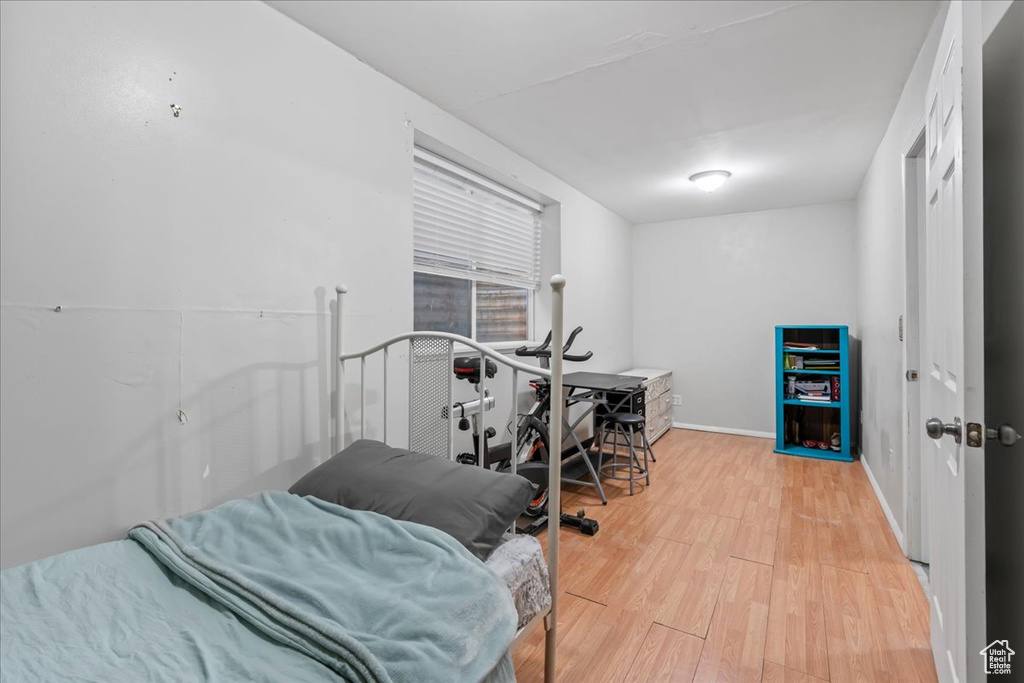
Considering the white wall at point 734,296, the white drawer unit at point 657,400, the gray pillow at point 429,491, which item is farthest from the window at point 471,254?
the white wall at point 734,296

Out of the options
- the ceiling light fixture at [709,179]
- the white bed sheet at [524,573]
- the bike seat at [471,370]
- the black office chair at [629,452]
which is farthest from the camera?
the ceiling light fixture at [709,179]

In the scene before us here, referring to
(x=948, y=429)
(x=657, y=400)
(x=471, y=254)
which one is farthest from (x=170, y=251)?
(x=657, y=400)

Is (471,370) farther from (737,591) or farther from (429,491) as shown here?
(737,591)

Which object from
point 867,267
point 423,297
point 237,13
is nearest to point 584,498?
point 423,297

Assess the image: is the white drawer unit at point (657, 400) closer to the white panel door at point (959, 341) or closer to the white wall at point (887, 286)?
the white wall at point (887, 286)

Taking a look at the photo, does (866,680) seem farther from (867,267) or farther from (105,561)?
(867,267)

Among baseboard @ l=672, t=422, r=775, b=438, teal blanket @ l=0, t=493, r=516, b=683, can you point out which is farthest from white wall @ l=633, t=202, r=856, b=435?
teal blanket @ l=0, t=493, r=516, b=683

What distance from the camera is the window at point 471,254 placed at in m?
2.61

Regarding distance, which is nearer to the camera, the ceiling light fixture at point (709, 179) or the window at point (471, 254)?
the window at point (471, 254)

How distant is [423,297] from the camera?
2633mm

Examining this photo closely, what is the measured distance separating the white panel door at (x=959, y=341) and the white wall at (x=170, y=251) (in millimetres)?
1947

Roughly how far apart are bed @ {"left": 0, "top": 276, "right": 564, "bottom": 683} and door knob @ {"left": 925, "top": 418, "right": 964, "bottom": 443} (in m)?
0.95

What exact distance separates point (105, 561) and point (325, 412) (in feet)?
2.84

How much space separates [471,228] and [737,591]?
2.39m
